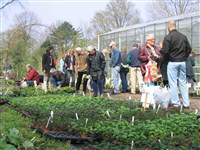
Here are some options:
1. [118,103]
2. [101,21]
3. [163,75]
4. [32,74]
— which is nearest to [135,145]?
[118,103]

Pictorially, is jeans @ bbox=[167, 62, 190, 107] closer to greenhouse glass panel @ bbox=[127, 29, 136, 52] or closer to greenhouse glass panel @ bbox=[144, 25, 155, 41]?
greenhouse glass panel @ bbox=[144, 25, 155, 41]

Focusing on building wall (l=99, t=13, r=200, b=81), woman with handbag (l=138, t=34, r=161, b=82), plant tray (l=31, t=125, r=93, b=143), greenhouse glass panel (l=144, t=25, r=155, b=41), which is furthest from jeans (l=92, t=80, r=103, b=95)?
greenhouse glass panel (l=144, t=25, r=155, b=41)

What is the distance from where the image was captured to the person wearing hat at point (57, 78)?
582 inches

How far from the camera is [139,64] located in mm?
13852

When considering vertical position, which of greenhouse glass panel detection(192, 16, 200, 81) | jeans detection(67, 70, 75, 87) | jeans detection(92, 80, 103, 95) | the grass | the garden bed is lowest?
the grass

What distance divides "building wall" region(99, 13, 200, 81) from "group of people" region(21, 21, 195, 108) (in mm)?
6064

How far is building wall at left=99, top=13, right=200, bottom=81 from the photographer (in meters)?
20.9

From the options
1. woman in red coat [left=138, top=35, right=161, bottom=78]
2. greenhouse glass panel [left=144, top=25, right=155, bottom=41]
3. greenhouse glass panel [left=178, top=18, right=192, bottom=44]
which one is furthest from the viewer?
greenhouse glass panel [left=144, top=25, right=155, bottom=41]

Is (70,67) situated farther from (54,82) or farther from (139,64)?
(139,64)

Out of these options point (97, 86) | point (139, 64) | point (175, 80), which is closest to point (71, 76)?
→ point (139, 64)

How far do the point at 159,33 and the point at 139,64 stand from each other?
10.2 m

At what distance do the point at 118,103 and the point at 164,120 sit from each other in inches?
119

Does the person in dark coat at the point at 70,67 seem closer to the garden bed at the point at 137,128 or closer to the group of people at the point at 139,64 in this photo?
the group of people at the point at 139,64

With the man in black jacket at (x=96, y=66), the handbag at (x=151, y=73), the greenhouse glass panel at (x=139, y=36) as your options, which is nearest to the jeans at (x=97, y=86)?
the man in black jacket at (x=96, y=66)
